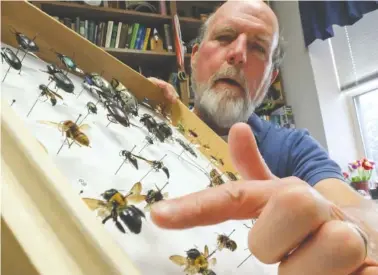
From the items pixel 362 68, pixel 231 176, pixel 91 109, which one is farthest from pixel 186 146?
pixel 362 68

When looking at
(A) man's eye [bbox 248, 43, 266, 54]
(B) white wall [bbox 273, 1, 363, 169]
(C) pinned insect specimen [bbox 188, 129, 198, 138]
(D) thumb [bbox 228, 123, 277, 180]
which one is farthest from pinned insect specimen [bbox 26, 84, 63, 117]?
(B) white wall [bbox 273, 1, 363, 169]

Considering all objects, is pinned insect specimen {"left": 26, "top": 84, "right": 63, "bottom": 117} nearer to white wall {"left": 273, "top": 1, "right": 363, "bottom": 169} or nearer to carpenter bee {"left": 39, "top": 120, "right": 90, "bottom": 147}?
carpenter bee {"left": 39, "top": 120, "right": 90, "bottom": 147}

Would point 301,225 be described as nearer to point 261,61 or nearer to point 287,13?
point 261,61

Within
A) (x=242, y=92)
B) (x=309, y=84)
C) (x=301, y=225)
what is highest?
(x=309, y=84)

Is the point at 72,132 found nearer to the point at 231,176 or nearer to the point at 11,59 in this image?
the point at 11,59

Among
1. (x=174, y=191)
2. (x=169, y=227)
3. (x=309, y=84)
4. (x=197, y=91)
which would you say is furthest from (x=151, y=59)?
(x=169, y=227)

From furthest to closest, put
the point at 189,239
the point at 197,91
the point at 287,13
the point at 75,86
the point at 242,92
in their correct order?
the point at 287,13
the point at 197,91
the point at 242,92
the point at 75,86
the point at 189,239

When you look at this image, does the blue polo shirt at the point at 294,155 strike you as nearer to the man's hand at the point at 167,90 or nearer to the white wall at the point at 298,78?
the man's hand at the point at 167,90
